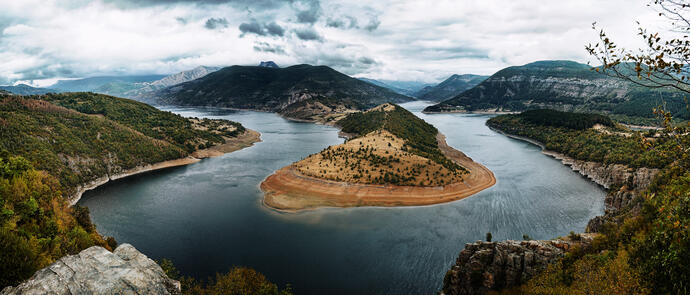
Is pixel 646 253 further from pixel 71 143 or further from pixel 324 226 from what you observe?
pixel 71 143

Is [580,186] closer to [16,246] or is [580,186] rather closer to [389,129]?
[389,129]

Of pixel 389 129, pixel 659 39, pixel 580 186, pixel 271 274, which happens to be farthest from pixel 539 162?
pixel 659 39

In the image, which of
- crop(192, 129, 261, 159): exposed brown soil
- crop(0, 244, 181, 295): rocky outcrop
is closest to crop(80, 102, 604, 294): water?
crop(0, 244, 181, 295): rocky outcrop

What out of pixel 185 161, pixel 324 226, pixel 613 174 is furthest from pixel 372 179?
Answer: pixel 185 161

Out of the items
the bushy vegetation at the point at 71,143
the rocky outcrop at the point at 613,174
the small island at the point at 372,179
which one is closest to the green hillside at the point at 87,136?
the bushy vegetation at the point at 71,143

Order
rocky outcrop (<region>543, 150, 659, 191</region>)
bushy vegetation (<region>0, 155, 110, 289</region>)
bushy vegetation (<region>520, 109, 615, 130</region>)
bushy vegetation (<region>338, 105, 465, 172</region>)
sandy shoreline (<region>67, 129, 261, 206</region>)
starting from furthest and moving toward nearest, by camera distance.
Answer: bushy vegetation (<region>520, 109, 615, 130</region>) < bushy vegetation (<region>338, 105, 465, 172</region>) < sandy shoreline (<region>67, 129, 261, 206</region>) < rocky outcrop (<region>543, 150, 659, 191</region>) < bushy vegetation (<region>0, 155, 110, 289</region>)

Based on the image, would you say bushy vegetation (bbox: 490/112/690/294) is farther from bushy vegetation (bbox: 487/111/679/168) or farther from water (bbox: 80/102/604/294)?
water (bbox: 80/102/604/294)
